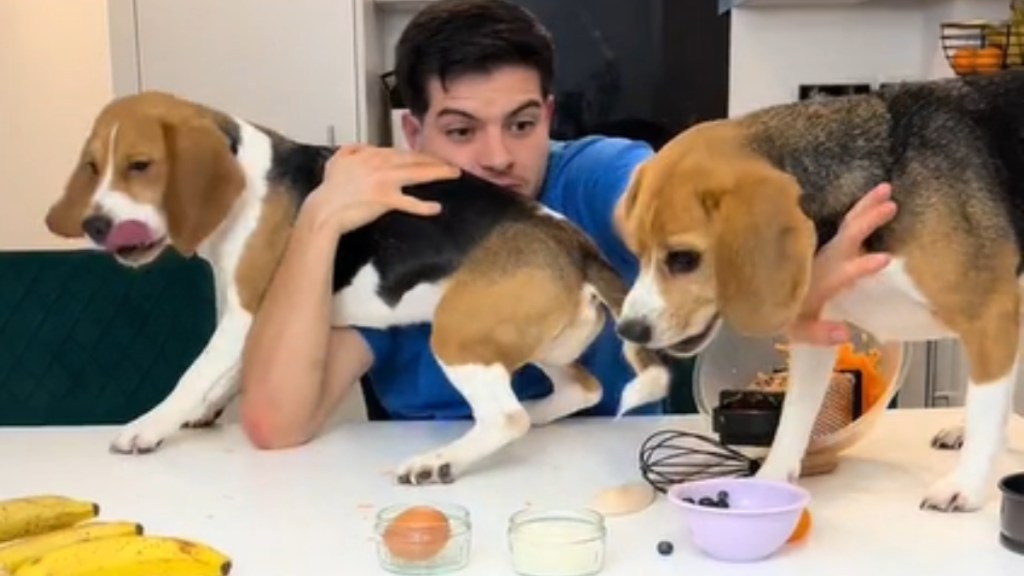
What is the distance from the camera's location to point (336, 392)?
179 cm

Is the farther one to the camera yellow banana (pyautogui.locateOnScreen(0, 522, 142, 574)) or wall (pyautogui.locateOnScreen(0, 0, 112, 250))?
wall (pyautogui.locateOnScreen(0, 0, 112, 250))

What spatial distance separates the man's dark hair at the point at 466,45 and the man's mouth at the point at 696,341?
2.33 ft

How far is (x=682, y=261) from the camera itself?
1.24m

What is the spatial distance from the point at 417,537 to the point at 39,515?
0.39m

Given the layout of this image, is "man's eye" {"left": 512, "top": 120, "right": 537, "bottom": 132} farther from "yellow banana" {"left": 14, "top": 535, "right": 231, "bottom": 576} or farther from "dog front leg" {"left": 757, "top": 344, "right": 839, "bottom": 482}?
"yellow banana" {"left": 14, "top": 535, "right": 231, "bottom": 576}

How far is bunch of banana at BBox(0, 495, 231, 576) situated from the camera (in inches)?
43.3

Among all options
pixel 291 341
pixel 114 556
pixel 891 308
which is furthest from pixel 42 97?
pixel 891 308

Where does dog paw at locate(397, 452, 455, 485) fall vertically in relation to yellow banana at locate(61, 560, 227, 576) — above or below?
below

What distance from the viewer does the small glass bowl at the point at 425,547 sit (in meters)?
1.16

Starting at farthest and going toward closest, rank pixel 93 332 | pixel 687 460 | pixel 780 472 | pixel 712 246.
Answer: pixel 93 332
pixel 687 460
pixel 780 472
pixel 712 246

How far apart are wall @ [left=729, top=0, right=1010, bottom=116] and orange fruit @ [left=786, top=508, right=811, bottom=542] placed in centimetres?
223

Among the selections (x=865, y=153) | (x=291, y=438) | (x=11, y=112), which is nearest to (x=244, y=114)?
(x=11, y=112)

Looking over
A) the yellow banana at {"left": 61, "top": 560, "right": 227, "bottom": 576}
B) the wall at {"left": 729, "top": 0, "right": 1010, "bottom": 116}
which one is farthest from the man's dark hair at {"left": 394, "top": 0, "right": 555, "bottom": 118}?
the wall at {"left": 729, "top": 0, "right": 1010, "bottom": 116}

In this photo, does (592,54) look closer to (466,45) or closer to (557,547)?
(466,45)
